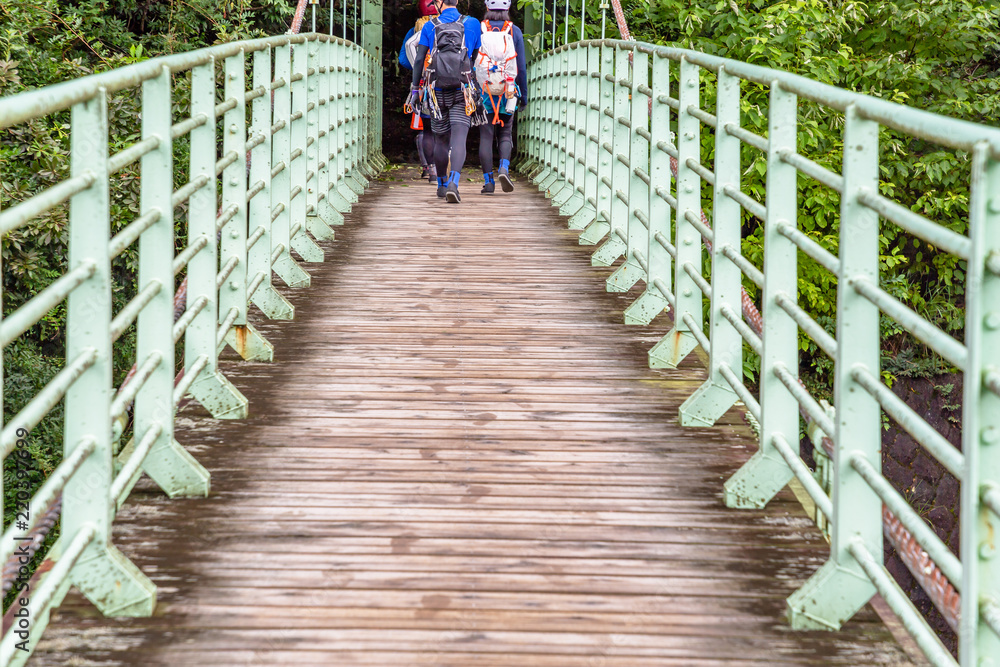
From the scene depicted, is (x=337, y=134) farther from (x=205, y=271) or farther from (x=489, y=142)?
(x=205, y=271)

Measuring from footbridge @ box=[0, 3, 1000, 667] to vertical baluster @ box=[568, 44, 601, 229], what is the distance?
214cm

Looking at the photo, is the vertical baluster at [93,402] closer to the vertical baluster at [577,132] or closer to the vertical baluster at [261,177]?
the vertical baluster at [261,177]

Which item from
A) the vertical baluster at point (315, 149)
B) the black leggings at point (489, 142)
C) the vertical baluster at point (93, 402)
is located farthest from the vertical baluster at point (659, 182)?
the black leggings at point (489, 142)

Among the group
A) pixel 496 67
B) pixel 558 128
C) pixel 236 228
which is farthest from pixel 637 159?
pixel 558 128

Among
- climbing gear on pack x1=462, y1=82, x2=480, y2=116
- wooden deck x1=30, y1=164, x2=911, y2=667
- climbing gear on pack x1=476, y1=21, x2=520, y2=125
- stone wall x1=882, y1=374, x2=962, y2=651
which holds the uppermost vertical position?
climbing gear on pack x1=476, y1=21, x2=520, y2=125

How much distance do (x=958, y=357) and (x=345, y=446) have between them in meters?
2.35

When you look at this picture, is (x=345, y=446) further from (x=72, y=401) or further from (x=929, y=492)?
(x=929, y=492)

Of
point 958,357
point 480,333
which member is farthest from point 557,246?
point 958,357

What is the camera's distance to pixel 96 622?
279 centimetres

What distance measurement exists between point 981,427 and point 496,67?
7.80 meters

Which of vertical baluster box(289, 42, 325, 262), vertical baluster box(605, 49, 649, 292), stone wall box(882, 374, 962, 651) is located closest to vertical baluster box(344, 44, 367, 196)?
vertical baluster box(289, 42, 325, 262)

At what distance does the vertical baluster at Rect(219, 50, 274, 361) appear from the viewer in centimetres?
464

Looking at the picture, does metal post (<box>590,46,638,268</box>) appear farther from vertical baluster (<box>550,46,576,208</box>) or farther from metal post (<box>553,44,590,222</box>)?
vertical baluster (<box>550,46,576,208</box>)

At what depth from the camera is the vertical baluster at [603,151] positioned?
7.18 m
